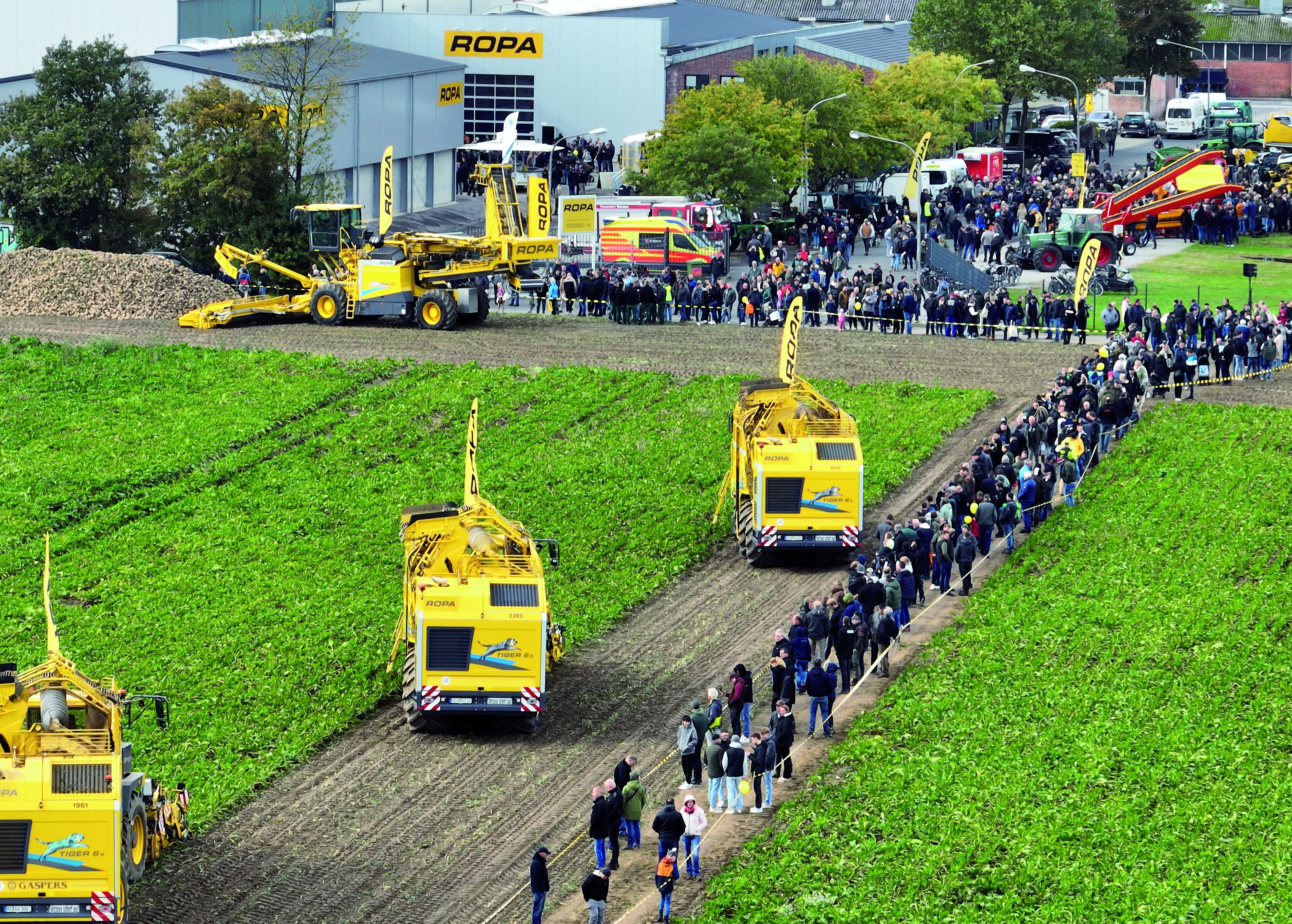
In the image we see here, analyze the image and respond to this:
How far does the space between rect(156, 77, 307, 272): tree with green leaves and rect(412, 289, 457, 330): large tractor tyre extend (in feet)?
24.4

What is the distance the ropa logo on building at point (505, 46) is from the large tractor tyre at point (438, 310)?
31596mm

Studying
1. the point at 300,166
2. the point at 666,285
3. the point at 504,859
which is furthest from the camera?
the point at 300,166

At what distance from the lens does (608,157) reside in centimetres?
7869

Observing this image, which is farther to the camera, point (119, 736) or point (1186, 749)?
point (1186, 749)

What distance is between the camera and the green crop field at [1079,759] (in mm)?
21562

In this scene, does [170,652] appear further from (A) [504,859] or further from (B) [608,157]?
(B) [608,157]

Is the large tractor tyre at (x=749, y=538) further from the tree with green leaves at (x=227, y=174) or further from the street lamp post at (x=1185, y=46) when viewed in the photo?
the street lamp post at (x=1185, y=46)

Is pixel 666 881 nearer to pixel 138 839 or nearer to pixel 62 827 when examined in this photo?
pixel 138 839

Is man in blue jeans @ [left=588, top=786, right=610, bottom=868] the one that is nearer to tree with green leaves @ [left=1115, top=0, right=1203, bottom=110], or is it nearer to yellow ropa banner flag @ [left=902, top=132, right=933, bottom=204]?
yellow ropa banner flag @ [left=902, top=132, right=933, bottom=204]

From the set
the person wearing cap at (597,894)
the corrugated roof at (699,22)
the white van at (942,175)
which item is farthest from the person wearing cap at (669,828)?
the corrugated roof at (699,22)

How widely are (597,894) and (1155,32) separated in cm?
8972

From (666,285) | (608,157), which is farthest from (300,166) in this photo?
(608,157)

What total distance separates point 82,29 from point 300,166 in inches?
630

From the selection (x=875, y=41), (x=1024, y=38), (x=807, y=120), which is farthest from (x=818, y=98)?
(x=875, y=41)
